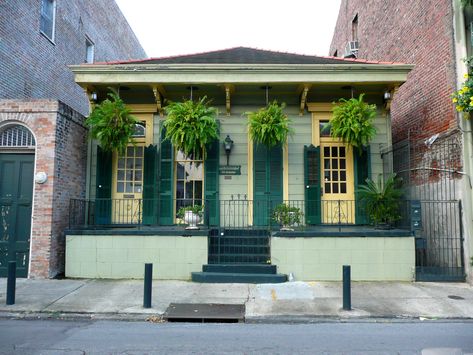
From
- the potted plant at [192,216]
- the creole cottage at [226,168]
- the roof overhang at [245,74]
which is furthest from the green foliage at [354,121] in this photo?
the potted plant at [192,216]

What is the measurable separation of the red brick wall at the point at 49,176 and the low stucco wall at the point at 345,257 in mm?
5026

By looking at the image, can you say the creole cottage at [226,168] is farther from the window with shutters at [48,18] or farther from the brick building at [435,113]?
the window with shutters at [48,18]

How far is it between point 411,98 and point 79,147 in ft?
31.3

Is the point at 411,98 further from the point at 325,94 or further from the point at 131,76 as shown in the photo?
the point at 131,76

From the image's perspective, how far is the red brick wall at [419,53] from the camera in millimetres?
9578

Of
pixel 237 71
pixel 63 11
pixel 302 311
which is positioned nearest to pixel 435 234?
pixel 302 311

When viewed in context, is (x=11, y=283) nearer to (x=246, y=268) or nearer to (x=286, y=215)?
(x=246, y=268)

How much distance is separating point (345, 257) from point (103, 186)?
6549 mm

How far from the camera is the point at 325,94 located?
36.0 ft

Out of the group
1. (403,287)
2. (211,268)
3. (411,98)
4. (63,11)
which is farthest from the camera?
(63,11)

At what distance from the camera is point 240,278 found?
862 cm

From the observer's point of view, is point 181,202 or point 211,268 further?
point 181,202

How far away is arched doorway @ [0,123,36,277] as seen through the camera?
8.88m

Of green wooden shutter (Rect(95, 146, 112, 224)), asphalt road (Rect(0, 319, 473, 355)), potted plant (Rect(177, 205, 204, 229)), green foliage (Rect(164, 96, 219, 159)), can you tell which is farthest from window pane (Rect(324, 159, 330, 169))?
green wooden shutter (Rect(95, 146, 112, 224))
